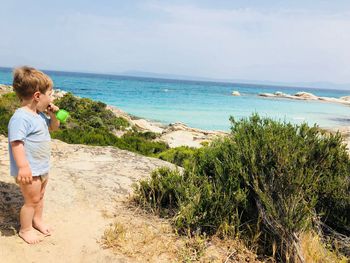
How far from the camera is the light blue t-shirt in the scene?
11.9 ft

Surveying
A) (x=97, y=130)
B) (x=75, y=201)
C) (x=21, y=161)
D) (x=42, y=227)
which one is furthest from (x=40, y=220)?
(x=97, y=130)

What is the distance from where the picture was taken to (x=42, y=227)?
4031mm

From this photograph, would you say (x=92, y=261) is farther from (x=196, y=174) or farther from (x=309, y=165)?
(x=309, y=165)

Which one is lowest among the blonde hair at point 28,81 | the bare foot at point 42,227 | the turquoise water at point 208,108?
the turquoise water at point 208,108

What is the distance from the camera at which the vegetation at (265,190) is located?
4.02 metres

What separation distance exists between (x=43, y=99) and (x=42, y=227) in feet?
4.53

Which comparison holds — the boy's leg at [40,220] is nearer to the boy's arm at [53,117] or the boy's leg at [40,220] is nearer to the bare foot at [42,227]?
the bare foot at [42,227]

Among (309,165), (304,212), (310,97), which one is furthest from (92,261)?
(310,97)

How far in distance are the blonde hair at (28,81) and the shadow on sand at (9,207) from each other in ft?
4.72

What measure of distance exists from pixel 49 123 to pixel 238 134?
257 cm

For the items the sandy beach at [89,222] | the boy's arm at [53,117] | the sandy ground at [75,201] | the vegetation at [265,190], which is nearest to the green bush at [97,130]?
the sandy ground at [75,201]

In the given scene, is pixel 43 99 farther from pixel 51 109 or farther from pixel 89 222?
pixel 89 222

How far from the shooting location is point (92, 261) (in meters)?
3.66

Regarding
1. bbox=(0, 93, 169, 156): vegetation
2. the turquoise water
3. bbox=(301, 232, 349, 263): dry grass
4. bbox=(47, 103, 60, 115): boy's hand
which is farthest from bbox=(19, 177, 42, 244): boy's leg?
bbox=(0, 93, 169, 156): vegetation
